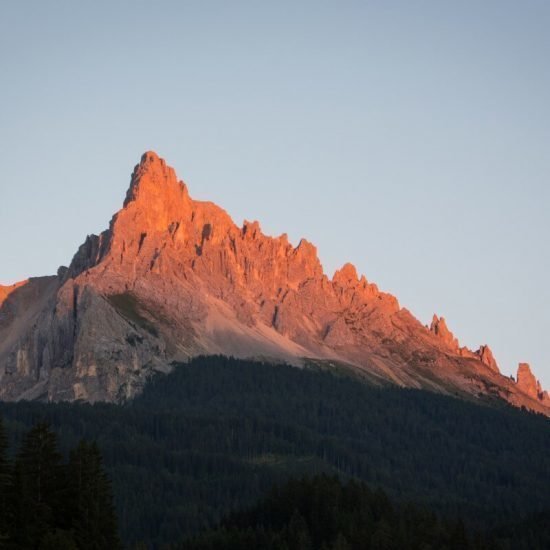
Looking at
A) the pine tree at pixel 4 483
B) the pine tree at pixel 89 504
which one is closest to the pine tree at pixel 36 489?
the pine tree at pixel 4 483

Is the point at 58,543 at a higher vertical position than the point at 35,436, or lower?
lower

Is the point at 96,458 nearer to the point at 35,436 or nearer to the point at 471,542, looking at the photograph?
the point at 35,436

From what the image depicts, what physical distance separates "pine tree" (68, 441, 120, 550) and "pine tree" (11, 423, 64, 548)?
1174 millimetres

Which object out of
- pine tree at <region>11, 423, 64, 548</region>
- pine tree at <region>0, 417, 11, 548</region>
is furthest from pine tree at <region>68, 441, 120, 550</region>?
pine tree at <region>0, 417, 11, 548</region>

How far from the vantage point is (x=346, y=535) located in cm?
19862

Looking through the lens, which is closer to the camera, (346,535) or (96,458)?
(96,458)

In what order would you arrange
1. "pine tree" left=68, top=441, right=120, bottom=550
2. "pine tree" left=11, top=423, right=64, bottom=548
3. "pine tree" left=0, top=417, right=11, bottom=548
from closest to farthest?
"pine tree" left=0, top=417, right=11, bottom=548 < "pine tree" left=11, top=423, right=64, bottom=548 < "pine tree" left=68, top=441, right=120, bottom=550

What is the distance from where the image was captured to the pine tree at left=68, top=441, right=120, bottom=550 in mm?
104438

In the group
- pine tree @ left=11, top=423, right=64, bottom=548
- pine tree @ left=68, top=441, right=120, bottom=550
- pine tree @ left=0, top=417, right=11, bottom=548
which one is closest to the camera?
pine tree @ left=0, top=417, right=11, bottom=548

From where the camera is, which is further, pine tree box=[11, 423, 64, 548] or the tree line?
pine tree box=[11, 423, 64, 548]

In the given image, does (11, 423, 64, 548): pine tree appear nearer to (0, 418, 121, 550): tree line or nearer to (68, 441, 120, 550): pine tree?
(0, 418, 121, 550): tree line

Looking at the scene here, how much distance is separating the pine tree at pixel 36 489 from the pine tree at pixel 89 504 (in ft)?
3.85

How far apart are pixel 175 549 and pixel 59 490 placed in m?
96.9

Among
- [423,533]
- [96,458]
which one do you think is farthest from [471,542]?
[96,458]
